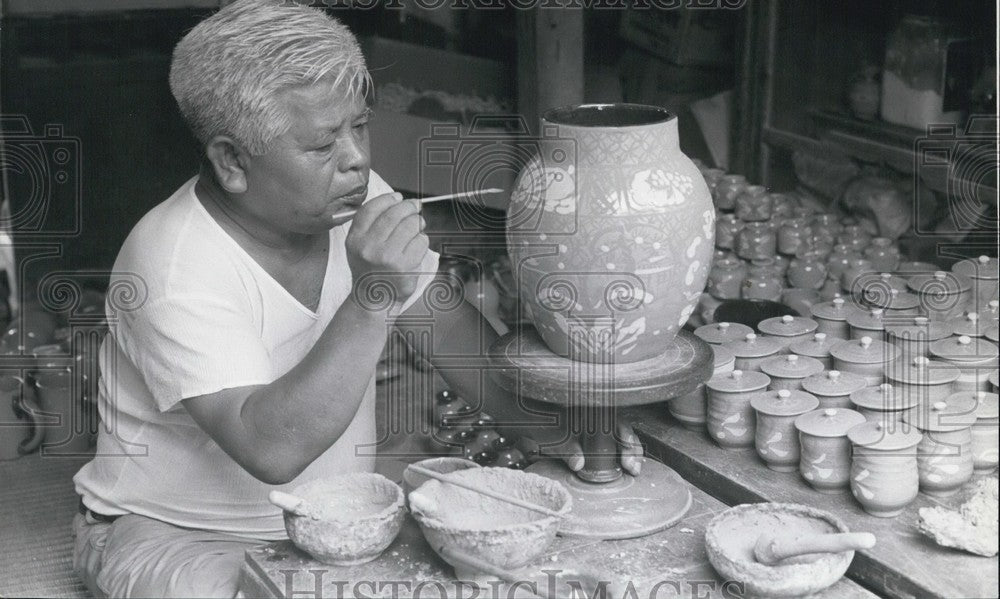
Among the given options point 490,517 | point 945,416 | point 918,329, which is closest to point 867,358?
point 918,329

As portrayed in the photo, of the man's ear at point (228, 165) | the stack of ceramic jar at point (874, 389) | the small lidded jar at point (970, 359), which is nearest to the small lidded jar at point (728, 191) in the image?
the stack of ceramic jar at point (874, 389)

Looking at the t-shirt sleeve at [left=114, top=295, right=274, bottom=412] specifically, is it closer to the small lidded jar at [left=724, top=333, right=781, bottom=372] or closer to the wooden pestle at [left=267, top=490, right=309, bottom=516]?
the wooden pestle at [left=267, top=490, right=309, bottom=516]

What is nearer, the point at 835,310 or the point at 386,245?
the point at 386,245

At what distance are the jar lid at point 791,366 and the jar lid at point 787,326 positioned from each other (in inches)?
6.8

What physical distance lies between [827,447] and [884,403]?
20 cm

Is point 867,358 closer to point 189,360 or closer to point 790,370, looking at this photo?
point 790,370

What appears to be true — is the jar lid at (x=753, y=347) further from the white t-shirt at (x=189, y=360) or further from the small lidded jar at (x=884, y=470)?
the white t-shirt at (x=189, y=360)

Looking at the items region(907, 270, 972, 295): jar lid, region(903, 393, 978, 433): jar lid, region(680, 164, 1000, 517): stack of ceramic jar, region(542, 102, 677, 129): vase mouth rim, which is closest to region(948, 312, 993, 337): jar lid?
region(680, 164, 1000, 517): stack of ceramic jar

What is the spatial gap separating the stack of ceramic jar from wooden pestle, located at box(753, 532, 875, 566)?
1.33 ft

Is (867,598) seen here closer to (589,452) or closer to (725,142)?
(589,452)

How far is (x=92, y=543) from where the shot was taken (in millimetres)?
2795

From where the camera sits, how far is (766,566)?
2191 millimetres

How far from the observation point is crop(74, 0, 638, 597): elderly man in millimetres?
2275

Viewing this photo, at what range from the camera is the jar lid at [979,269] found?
3523 millimetres
